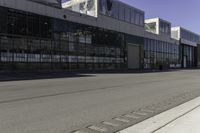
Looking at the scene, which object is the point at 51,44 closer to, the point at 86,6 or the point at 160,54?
the point at 86,6

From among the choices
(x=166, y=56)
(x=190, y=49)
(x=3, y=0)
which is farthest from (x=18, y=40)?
(x=190, y=49)

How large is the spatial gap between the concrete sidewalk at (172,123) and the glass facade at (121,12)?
43.8 meters

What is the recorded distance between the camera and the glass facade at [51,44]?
35062 millimetres

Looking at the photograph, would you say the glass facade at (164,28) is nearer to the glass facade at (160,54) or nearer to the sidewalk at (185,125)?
the glass facade at (160,54)

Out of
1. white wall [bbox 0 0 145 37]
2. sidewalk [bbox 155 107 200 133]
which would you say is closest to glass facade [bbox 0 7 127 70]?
white wall [bbox 0 0 145 37]

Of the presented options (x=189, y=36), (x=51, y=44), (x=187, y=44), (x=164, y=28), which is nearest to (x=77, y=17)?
(x=51, y=44)

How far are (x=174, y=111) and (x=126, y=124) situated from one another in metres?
2.73

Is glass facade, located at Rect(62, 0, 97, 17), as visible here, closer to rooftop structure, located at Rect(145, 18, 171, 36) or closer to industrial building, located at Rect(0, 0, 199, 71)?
industrial building, located at Rect(0, 0, 199, 71)

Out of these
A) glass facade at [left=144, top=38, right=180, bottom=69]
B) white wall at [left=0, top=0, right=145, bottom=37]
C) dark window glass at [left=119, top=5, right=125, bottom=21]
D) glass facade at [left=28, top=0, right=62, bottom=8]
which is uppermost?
dark window glass at [left=119, top=5, right=125, bottom=21]

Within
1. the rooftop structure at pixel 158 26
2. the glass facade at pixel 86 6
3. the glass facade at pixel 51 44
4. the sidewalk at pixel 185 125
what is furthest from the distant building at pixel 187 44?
the sidewalk at pixel 185 125

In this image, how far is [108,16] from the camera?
178 feet

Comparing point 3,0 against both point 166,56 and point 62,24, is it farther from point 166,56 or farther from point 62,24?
point 166,56

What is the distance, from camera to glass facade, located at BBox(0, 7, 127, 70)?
115ft

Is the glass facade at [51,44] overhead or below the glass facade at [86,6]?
below
